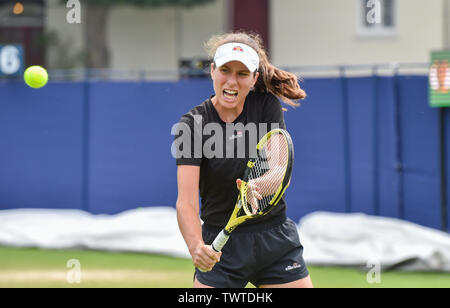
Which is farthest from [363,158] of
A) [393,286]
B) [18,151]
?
[18,151]

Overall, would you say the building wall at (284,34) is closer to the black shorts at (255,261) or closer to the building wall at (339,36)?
the building wall at (339,36)

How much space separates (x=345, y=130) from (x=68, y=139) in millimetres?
3464

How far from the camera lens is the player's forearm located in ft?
13.7

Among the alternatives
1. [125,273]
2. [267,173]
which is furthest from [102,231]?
[267,173]

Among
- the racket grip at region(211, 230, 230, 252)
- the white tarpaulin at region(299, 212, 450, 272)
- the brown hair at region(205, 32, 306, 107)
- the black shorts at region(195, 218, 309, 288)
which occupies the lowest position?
the white tarpaulin at region(299, 212, 450, 272)

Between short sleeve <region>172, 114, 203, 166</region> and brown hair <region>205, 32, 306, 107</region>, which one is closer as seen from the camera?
short sleeve <region>172, 114, 203, 166</region>

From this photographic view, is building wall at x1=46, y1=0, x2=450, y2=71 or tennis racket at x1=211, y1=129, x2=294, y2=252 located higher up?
building wall at x1=46, y1=0, x2=450, y2=71

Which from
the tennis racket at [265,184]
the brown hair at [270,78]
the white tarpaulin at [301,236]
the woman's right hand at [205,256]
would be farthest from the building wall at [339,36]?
the woman's right hand at [205,256]

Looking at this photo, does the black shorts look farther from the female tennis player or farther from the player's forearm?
the player's forearm

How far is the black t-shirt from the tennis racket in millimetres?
119

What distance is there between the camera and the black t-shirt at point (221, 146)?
4.34 meters

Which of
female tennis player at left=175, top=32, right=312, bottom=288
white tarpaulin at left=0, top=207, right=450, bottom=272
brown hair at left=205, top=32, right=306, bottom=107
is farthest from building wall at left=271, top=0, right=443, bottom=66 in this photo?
female tennis player at left=175, top=32, right=312, bottom=288

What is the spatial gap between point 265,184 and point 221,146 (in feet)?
1.13

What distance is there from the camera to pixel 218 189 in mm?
4477
